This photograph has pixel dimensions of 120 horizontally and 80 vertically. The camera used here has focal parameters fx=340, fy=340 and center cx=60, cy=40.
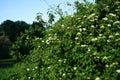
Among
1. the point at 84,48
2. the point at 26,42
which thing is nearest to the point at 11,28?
the point at 26,42

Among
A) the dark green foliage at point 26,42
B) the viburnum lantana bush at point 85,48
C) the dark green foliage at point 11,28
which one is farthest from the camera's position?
the dark green foliage at point 11,28

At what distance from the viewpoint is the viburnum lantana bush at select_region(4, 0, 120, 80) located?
5969mm

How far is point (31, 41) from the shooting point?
31.0 feet

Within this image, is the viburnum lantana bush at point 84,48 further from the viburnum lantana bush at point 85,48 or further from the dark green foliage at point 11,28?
the dark green foliage at point 11,28

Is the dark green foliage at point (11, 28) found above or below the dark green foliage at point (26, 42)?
above

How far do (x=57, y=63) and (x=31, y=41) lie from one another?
2.82 m

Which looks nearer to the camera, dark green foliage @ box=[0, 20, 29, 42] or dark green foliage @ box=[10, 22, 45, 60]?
dark green foliage @ box=[10, 22, 45, 60]

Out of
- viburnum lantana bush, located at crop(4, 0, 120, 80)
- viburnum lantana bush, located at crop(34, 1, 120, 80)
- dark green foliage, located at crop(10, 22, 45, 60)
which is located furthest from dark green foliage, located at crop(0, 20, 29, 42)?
viburnum lantana bush, located at crop(34, 1, 120, 80)

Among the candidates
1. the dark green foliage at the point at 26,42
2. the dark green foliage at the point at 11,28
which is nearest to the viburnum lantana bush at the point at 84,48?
the dark green foliage at the point at 26,42

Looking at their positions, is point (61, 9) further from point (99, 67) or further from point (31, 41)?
point (99, 67)

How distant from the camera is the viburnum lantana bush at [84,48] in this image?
19.6ft

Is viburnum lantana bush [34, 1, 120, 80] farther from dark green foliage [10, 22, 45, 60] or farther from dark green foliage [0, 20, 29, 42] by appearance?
dark green foliage [0, 20, 29, 42]

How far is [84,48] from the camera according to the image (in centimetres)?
630

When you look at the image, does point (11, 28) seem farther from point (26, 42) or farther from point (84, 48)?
point (84, 48)
